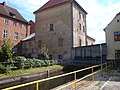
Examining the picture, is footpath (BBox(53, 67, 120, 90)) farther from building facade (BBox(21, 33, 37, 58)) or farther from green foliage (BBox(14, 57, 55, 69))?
building facade (BBox(21, 33, 37, 58))

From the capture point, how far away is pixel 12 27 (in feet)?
105

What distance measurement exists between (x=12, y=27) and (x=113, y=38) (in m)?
22.2

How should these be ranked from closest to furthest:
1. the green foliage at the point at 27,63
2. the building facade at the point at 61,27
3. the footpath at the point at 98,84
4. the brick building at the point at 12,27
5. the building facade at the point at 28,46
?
the footpath at the point at 98,84, the green foliage at the point at 27,63, the building facade at the point at 61,27, the brick building at the point at 12,27, the building facade at the point at 28,46

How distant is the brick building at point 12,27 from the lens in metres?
29.7

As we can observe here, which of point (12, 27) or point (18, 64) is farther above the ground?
point (12, 27)

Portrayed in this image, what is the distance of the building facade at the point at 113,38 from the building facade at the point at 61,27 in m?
7.67

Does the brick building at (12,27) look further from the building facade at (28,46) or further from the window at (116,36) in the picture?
the window at (116,36)

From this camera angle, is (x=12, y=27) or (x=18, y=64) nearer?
(x=18, y=64)

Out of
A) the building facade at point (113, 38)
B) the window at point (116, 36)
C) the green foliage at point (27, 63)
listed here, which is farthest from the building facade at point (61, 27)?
the window at point (116, 36)

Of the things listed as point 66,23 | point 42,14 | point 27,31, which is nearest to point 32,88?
point 66,23

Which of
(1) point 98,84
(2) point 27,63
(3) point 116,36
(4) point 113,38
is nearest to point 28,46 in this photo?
(2) point 27,63

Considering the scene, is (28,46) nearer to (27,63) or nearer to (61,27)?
(61,27)

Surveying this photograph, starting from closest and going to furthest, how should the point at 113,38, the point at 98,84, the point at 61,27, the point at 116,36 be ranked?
the point at 98,84 < the point at 116,36 < the point at 113,38 < the point at 61,27

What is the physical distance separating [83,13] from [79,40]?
24.2 feet
